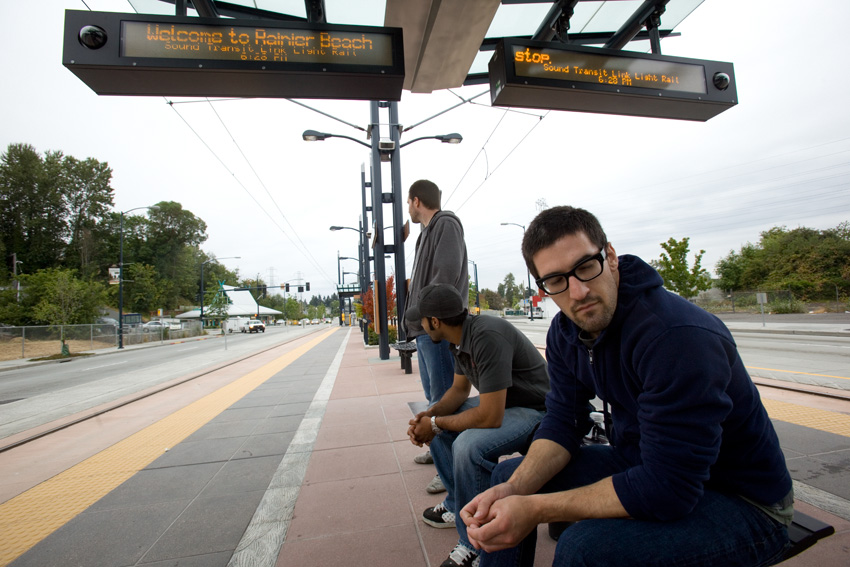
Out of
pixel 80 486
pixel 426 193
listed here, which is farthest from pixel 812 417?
pixel 80 486

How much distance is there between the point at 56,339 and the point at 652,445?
31467mm

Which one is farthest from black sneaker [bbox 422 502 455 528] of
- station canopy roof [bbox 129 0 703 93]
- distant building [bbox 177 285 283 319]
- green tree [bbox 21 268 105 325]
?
distant building [bbox 177 285 283 319]

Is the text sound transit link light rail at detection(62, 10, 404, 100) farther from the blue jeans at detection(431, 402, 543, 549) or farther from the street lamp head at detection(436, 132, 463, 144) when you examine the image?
the street lamp head at detection(436, 132, 463, 144)

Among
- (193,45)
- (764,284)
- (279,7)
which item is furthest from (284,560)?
(764,284)

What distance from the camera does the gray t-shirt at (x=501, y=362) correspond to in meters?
2.13

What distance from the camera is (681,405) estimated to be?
114 centimetres

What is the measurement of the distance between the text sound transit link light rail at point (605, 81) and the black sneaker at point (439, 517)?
10.3 feet

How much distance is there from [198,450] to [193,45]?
3.50 metres

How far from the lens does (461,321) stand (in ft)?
7.87

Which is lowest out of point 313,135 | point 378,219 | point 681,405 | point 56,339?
point 56,339

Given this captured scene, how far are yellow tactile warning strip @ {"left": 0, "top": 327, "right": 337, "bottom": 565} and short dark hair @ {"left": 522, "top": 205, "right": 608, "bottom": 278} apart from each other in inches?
123

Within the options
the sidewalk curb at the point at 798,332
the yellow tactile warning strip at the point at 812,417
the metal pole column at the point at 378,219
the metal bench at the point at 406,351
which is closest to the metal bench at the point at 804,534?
the yellow tactile warning strip at the point at 812,417

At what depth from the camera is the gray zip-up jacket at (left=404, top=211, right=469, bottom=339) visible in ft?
9.82

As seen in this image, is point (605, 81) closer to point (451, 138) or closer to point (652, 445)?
point (652, 445)
